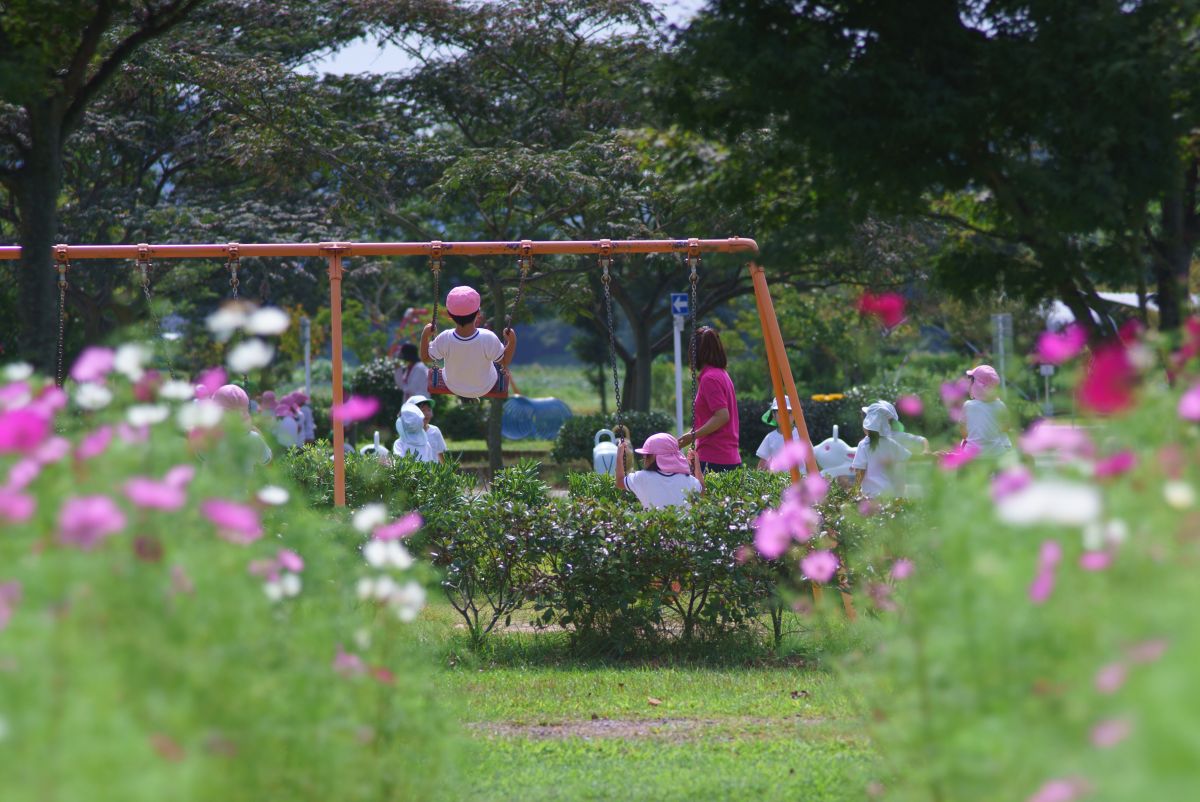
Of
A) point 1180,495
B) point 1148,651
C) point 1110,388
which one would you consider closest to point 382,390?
point 1110,388

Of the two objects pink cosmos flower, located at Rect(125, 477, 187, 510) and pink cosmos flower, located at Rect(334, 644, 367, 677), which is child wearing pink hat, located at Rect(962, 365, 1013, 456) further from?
pink cosmos flower, located at Rect(125, 477, 187, 510)

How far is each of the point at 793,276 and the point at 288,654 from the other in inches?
696

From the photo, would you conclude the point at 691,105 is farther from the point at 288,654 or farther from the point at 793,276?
the point at 793,276

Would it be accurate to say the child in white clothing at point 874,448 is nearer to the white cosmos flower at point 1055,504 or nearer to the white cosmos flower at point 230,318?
the white cosmos flower at point 230,318

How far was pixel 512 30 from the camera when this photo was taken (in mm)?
18406

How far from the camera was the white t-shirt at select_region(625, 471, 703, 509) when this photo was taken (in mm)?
8383

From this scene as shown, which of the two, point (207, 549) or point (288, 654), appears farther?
point (288, 654)

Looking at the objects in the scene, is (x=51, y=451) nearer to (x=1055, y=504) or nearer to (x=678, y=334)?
(x=1055, y=504)

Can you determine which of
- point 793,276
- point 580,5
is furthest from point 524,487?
point 793,276

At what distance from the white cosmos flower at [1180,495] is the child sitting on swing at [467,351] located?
6378mm

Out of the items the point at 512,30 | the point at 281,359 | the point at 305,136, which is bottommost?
the point at 281,359

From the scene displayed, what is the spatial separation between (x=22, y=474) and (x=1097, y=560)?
6.62 feet

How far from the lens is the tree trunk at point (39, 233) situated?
5168 mm

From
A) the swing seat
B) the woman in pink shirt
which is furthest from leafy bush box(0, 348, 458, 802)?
the woman in pink shirt
